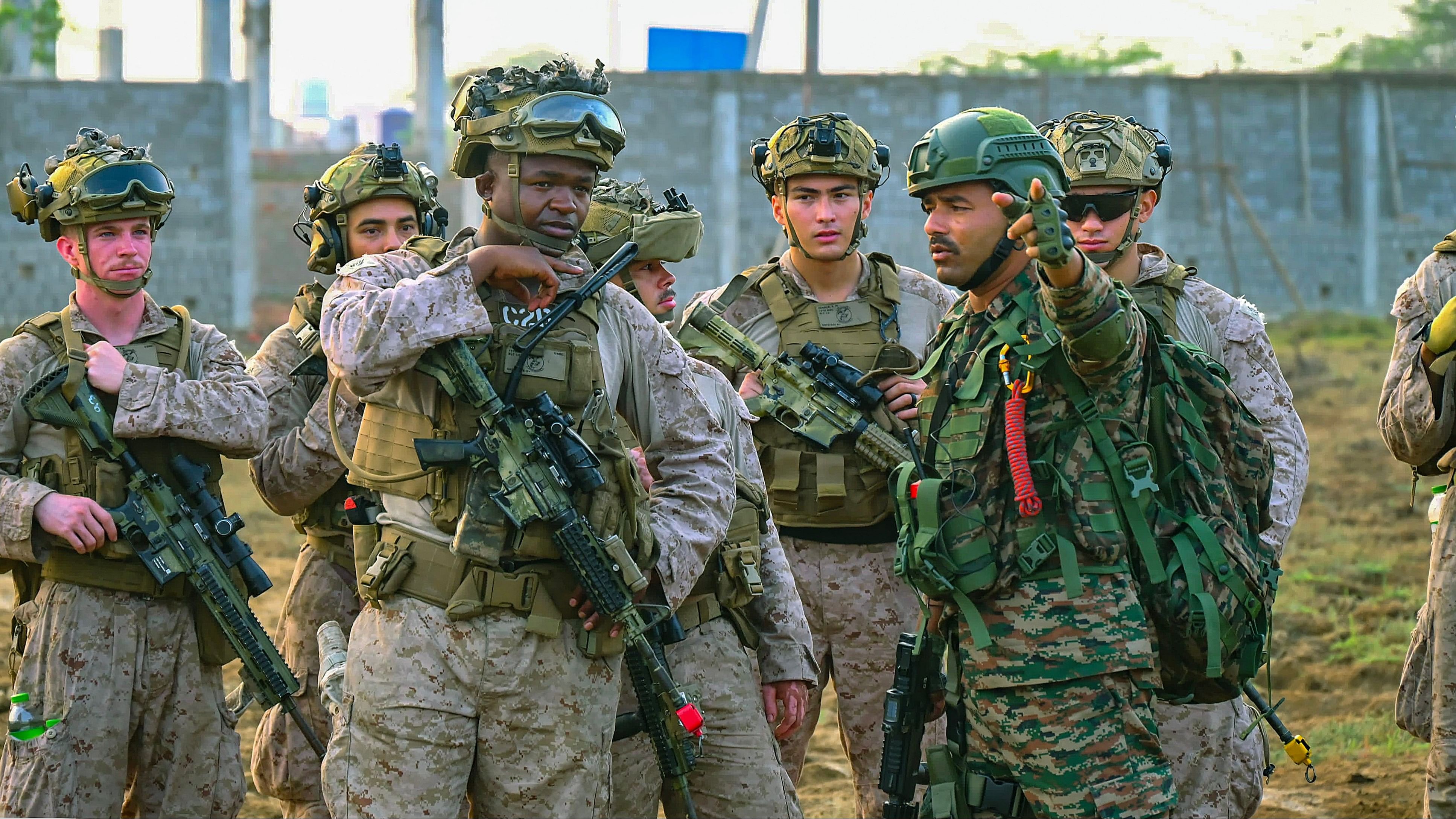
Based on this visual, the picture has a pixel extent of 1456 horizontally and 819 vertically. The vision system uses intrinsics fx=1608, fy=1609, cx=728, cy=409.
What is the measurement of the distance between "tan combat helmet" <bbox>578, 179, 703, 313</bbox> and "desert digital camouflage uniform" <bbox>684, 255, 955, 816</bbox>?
2.52ft

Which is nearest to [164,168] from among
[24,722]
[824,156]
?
[824,156]

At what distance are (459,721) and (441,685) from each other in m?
0.10

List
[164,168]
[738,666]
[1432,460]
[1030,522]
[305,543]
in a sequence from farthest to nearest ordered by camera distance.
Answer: [164,168] < [305,543] < [1432,460] < [738,666] < [1030,522]

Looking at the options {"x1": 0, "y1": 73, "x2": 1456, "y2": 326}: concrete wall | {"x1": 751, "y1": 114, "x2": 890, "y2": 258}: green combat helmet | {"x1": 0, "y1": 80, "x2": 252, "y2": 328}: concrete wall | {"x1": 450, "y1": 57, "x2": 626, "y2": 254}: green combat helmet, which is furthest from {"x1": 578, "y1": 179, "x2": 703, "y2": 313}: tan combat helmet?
{"x1": 0, "y1": 80, "x2": 252, "y2": 328}: concrete wall

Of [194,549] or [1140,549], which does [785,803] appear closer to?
[1140,549]

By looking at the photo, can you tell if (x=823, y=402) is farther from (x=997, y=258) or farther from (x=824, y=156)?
(x=997, y=258)

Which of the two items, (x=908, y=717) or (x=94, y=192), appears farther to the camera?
(x=94, y=192)

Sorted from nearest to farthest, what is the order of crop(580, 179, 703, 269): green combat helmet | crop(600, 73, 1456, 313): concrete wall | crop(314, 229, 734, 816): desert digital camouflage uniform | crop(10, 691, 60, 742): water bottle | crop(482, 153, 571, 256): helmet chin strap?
crop(314, 229, 734, 816): desert digital camouflage uniform → crop(482, 153, 571, 256): helmet chin strap → crop(10, 691, 60, 742): water bottle → crop(580, 179, 703, 269): green combat helmet → crop(600, 73, 1456, 313): concrete wall

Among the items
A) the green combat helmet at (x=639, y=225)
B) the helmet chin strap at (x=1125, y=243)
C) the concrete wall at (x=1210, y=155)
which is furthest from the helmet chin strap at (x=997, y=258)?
the concrete wall at (x=1210, y=155)

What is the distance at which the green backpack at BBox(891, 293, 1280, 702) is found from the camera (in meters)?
3.92

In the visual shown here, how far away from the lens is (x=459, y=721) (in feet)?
12.6

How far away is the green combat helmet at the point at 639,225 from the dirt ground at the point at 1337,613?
3.04 m

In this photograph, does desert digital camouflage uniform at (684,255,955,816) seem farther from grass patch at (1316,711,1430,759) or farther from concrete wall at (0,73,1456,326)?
concrete wall at (0,73,1456,326)

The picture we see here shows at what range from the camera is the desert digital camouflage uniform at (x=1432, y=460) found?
5195 millimetres
